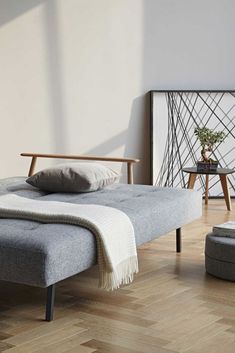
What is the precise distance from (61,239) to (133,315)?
21.3 inches

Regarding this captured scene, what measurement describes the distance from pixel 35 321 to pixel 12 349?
0.35 meters

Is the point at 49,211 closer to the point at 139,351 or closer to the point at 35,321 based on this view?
the point at 35,321

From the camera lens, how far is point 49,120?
6.41 meters

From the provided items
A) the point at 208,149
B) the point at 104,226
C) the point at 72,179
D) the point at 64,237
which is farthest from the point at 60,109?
the point at 64,237

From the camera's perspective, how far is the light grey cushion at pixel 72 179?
4.34m

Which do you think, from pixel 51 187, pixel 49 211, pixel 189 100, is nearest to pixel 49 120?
pixel 189 100

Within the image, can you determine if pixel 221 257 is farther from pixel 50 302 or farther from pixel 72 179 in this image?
pixel 50 302

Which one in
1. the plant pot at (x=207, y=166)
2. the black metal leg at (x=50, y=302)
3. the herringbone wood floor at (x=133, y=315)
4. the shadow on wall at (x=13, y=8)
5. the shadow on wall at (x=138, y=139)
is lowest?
the herringbone wood floor at (x=133, y=315)

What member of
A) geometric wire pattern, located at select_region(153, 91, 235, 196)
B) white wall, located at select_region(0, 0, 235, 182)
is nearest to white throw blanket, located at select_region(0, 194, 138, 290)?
white wall, located at select_region(0, 0, 235, 182)

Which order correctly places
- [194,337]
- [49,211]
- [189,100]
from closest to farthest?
1. [194,337]
2. [49,211]
3. [189,100]

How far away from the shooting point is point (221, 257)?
3932 millimetres

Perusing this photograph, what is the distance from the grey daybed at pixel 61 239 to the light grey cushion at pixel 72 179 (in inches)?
2.8

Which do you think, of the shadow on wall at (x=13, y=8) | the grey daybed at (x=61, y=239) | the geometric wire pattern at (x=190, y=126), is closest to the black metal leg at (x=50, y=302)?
the grey daybed at (x=61, y=239)

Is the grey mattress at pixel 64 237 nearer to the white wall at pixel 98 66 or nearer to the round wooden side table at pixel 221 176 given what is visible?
the round wooden side table at pixel 221 176
